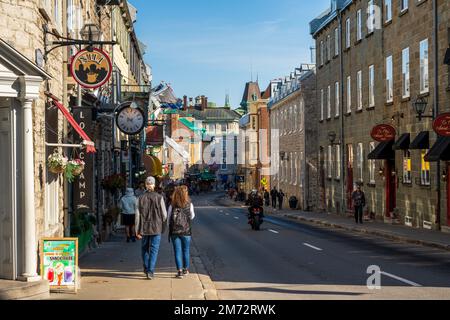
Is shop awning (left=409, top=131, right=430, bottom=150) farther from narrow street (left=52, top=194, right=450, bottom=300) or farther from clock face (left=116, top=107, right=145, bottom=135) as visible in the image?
clock face (left=116, top=107, right=145, bottom=135)

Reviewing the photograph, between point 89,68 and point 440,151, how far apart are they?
40.0 ft

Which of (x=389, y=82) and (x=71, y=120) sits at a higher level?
(x=389, y=82)

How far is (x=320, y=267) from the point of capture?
51.9 feet

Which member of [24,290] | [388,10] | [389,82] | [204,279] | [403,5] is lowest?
[204,279]

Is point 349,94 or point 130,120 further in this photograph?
point 349,94

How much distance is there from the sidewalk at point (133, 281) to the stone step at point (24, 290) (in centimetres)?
17

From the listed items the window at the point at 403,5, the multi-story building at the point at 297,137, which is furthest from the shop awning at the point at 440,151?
the multi-story building at the point at 297,137

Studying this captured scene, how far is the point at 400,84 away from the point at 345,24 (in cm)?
1134

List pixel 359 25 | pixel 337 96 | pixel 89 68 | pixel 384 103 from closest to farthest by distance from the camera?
1. pixel 89 68
2. pixel 384 103
3. pixel 359 25
4. pixel 337 96

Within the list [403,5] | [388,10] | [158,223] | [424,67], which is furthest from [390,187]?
[158,223]

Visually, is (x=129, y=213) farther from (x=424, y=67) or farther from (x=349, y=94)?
(x=349, y=94)

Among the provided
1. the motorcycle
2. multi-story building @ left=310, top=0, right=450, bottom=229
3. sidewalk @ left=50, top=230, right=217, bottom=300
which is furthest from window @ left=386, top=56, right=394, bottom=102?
sidewalk @ left=50, top=230, right=217, bottom=300
